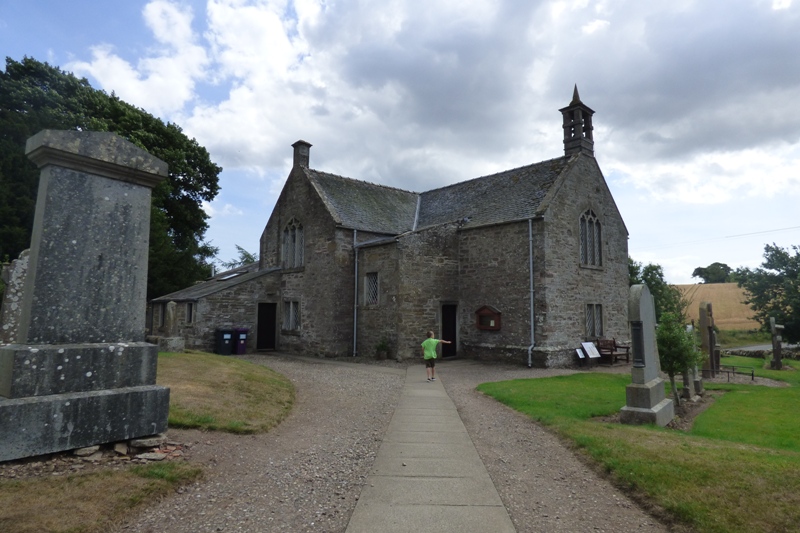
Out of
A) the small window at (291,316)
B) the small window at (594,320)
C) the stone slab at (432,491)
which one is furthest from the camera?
the small window at (291,316)

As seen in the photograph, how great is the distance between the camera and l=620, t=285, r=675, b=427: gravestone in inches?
354

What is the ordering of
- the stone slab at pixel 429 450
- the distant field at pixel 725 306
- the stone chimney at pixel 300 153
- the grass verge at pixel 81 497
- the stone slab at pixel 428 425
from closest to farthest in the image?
the grass verge at pixel 81 497, the stone slab at pixel 429 450, the stone slab at pixel 428 425, the stone chimney at pixel 300 153, the distant field at pixel 725 306

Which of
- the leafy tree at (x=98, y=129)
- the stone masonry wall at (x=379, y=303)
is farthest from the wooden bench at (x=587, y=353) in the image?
the leafy tree at (x=98, y=129)

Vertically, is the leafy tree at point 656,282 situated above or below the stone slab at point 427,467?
above

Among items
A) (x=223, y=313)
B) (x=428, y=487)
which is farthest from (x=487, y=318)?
(x=428, y=487)

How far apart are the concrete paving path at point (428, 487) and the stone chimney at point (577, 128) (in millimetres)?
17915

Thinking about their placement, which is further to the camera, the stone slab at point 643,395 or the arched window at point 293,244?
the arched window at point 293,244

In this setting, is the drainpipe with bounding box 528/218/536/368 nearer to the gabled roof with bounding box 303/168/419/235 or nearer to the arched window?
the gabled roof with bounding box 303/168/419/235

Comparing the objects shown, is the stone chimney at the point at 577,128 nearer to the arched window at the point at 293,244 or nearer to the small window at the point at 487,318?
the small window at the point at 487,318

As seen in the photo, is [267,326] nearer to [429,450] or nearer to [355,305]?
[355,305]

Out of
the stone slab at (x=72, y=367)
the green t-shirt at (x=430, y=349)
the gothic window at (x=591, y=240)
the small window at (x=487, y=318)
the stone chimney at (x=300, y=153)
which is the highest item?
the stone chimney at (x=300, y=153)

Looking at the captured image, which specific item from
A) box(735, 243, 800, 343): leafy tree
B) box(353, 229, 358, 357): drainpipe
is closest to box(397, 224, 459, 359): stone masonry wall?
box(353, 229, 358, 357): drainpipe

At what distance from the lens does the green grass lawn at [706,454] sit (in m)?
4.56

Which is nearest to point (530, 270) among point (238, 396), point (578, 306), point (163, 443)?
point (578, 306)
